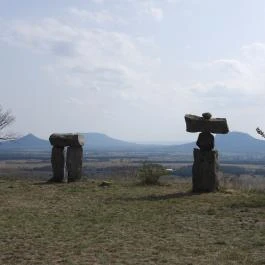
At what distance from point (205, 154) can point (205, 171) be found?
632 millimetres

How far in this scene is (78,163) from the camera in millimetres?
25344

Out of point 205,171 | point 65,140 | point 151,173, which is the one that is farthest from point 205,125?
point 65,140

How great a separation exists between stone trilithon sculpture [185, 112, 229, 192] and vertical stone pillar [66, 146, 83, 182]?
265 inches

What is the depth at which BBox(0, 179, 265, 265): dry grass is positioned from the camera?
986 centimetres

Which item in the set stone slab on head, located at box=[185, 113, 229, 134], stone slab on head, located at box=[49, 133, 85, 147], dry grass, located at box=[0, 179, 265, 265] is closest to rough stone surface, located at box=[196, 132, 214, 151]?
stone slab on head, located at box=[185, 113, 229, 134]

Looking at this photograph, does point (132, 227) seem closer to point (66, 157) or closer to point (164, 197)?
point (164, 197)

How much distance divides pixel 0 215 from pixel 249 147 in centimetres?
17538

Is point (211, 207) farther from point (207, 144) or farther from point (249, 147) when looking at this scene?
point (249, 147)

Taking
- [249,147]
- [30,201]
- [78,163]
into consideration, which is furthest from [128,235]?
[249,147]

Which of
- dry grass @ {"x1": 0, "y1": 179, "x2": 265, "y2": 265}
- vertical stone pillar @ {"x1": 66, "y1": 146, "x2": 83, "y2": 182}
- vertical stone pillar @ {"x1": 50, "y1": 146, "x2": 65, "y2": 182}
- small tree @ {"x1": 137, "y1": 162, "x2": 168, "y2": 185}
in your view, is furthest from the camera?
vertical stone pillar @ {"x1": 66, "y1": 146, "x2": 83, "y2": 182}

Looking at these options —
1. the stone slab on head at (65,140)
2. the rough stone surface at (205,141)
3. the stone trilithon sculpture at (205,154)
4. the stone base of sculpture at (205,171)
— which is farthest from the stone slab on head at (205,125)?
the stone slab on head at (65,140)

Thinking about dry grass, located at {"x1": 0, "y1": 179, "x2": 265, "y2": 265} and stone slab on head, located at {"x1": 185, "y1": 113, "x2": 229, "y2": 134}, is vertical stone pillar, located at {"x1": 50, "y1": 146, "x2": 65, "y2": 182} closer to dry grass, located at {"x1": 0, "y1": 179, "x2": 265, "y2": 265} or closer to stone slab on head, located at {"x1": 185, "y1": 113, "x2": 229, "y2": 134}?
dry grass, located at {"x1": 0, "y1": 179, "x2": 265, "y2": 265}

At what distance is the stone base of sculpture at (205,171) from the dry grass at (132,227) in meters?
0.69

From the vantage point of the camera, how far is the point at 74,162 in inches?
997
